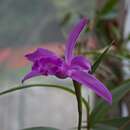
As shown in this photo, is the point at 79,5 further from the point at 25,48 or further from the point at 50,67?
the point at 50,67

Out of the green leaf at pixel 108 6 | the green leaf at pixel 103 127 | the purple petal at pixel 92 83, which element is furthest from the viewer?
the green leaf at pixel 108 6

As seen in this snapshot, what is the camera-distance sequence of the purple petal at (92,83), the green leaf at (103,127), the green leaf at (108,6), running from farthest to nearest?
the green leaf at (108,6) < the green leaf at (103,127) < the purple petal at (92,83)

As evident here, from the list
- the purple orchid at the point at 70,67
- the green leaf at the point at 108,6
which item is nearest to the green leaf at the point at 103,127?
the purple orchid at the point at 70,67

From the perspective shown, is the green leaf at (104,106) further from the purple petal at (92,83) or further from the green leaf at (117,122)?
the purple petal at (92,83)

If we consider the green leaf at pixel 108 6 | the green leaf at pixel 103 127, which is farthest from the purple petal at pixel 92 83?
the green leaf at pixel 108 6

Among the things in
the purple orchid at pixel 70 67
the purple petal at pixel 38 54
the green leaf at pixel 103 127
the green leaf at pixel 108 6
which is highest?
the green leaf at pixel 108 6

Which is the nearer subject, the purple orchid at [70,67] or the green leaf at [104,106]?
the purple orchid at [70,67]

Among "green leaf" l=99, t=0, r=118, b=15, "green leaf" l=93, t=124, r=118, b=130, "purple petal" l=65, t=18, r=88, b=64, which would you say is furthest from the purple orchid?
"green leaf" l=99, t=0, r=118, b=15

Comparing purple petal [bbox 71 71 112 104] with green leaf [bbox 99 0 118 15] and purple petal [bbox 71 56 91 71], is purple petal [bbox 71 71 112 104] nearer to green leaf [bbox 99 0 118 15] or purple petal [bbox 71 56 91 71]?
purple petal [bbox 71 56 91 71]

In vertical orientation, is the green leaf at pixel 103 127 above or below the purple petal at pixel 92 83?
below

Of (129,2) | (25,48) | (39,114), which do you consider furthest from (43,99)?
(129,2)
